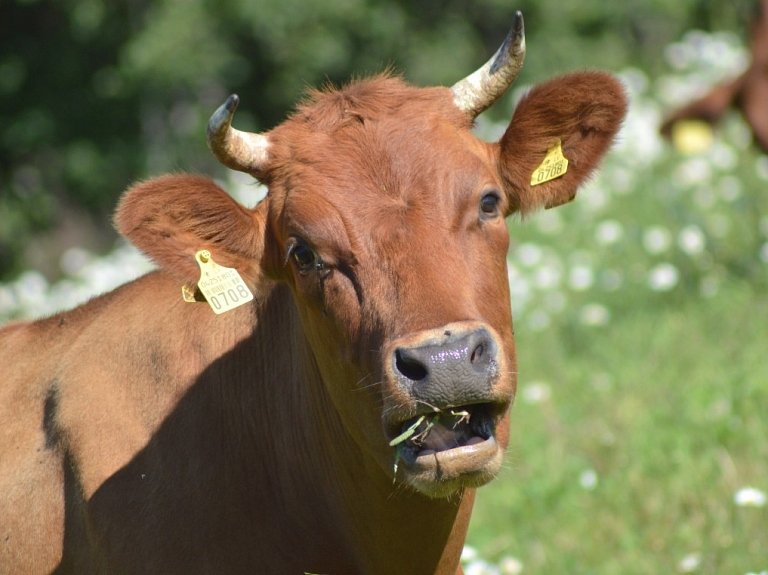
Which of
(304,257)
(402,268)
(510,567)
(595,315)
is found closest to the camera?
(402,268)

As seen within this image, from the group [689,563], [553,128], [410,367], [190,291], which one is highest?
[553,128]

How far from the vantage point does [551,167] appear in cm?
435

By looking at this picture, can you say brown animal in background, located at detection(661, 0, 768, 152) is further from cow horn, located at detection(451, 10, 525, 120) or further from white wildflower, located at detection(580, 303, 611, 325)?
white wildflower, located at detection(580, 303, 611, 325)

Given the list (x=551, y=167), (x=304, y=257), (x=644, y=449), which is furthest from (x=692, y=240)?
(x=304, y=257)

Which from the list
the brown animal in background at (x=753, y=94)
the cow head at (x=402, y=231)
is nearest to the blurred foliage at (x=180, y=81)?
the cow head at (x=402, y=231)

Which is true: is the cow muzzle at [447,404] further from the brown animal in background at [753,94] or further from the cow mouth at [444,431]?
the brown animal in background at [753,94]

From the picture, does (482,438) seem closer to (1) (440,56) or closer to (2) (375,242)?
(2) (375,242)

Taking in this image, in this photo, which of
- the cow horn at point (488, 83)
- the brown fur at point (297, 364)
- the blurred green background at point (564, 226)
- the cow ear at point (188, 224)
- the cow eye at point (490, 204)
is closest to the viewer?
the brown fur at point (297, 364)

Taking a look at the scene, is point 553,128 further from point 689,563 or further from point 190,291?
point 689,563

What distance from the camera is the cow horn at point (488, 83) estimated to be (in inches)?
165

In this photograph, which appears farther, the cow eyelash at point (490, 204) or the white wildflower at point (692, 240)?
the white wildflower at point (692, 240)

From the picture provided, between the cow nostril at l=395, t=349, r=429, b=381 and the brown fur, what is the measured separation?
0.05 metres

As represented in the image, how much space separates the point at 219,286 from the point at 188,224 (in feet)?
0.90

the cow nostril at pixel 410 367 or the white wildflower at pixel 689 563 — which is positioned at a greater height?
the cow nostril at pixel 410 367
